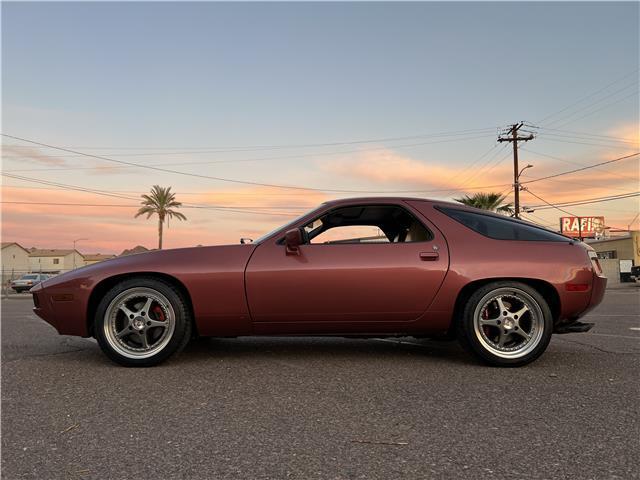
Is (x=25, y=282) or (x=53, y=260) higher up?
A: (x=53, y=260)

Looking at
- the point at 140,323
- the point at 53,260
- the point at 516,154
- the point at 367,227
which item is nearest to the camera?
the point at 140,323

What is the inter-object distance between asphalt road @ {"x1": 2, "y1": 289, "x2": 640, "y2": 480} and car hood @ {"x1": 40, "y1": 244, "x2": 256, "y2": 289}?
0.74 metres

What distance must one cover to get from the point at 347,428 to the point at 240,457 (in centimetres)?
61

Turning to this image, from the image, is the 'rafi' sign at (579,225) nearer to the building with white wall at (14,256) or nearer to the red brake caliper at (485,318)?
the red brake caliper at (485,318)

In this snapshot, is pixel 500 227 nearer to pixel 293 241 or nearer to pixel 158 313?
pixel 293 241

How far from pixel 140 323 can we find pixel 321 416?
191 centimetres

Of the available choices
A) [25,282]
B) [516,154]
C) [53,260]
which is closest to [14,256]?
[53,260]

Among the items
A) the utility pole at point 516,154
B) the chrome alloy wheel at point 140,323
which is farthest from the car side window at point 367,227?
the utility pole at point 516,154

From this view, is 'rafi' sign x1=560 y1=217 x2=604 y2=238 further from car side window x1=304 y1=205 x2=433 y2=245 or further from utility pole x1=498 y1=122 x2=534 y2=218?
car side window x1=304 y1=205 x2=433 y2=245

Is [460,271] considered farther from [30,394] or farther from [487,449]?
[30,394]

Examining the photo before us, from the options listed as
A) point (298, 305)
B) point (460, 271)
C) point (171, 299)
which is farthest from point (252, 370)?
point (460, 271)

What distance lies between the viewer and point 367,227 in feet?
15.5

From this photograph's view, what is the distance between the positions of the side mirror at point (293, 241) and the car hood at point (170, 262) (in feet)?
0.97

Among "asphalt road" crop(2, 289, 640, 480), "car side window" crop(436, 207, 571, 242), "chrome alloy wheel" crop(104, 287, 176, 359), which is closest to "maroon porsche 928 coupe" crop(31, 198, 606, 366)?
"chrome alloy wheel" crop(104, 287, 176, 359)
